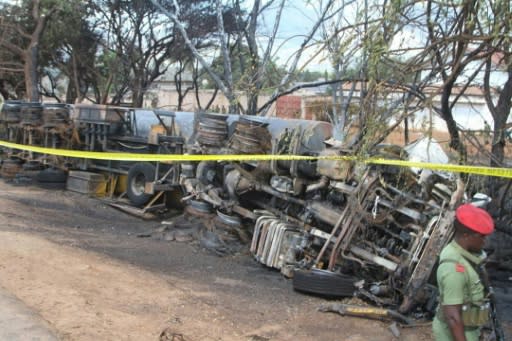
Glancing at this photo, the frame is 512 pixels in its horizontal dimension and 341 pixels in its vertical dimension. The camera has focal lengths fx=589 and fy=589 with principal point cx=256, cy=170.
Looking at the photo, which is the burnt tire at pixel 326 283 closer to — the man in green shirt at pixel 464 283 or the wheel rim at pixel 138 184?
the man in green shirt at pixel 464 283

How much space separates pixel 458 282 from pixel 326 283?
141 inches

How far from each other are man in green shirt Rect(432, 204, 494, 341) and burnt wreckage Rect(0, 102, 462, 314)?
265 cm

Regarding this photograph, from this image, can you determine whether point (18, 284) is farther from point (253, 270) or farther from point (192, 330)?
point (253, 270)

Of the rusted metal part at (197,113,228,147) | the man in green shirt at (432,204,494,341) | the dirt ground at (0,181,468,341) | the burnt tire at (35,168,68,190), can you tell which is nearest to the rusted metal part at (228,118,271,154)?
the rusted metal part at (197,113,228,147)

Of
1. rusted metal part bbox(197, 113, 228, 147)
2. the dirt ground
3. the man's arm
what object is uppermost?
rusted metal part bbox(197, 113, 228, 147)

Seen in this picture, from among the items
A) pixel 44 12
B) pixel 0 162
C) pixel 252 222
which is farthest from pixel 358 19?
pixel 44 12

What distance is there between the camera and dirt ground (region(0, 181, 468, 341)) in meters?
5.26

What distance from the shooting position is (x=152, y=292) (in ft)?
20.7

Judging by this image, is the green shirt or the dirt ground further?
the dirt ground

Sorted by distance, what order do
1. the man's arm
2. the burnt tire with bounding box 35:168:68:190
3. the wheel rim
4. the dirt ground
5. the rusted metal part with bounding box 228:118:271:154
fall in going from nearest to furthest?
the man's arm < the dirt ground < the rusted metal part with bounding box 228:118:271:154 < the wheel rim < the burnt tire with bounding box 35:168:68:190

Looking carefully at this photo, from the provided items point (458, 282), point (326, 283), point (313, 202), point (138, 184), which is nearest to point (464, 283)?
point (458, 282)

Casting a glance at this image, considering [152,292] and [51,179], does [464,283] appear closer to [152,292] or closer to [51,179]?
[152,292]

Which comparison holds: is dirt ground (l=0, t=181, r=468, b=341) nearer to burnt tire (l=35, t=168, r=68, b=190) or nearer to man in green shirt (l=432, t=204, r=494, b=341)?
man in green shirt (l=432, t=204, r=494, b=341)

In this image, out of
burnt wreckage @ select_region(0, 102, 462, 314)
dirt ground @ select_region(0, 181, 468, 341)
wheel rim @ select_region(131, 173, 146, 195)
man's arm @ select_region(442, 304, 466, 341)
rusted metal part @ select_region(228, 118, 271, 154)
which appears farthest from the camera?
wheel rim @ select_region(131, 173, 146, 195)
